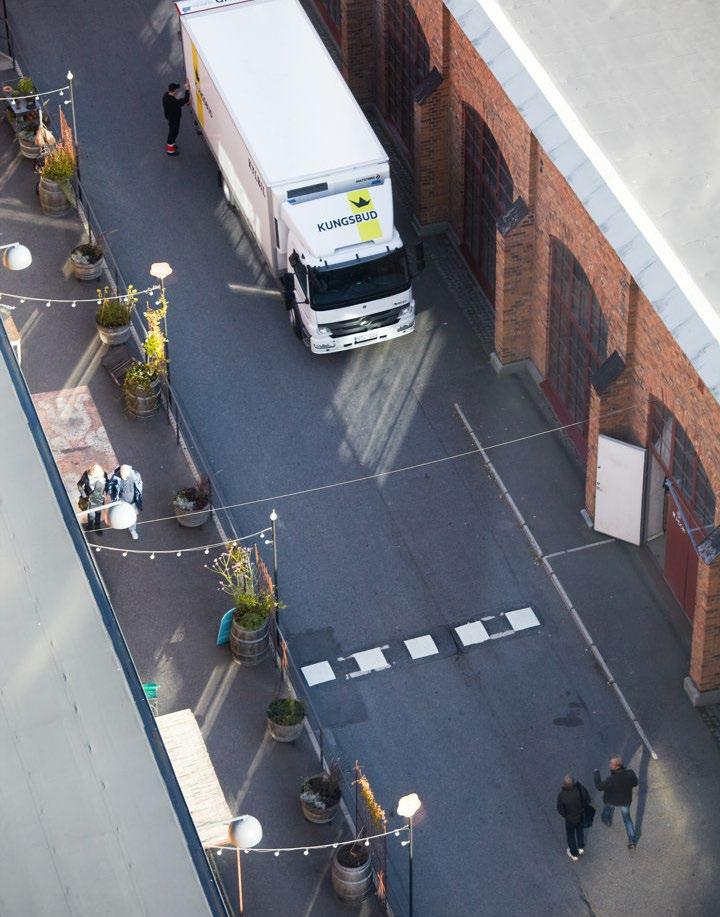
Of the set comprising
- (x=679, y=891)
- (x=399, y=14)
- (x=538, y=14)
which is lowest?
(x=679, y=891)

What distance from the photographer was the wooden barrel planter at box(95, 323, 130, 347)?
4328cm

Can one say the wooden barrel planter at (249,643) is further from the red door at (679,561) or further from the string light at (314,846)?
the red door at (679,561)

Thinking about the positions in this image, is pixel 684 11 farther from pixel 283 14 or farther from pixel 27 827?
pixel 27 827

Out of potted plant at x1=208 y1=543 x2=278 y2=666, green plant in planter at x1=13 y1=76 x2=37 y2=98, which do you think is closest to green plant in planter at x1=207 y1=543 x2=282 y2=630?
potted plant at x1=208 y1=543 x2=278 y2=666

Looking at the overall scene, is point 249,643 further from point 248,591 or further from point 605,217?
point 605,217

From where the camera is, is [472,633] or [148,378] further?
[148,378]

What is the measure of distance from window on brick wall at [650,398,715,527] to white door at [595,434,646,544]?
47cm

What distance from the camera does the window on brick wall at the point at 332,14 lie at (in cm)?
5012

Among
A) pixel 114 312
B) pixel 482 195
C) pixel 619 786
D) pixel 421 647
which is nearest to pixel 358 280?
pixel 482 195

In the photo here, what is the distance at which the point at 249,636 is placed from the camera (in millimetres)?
37094

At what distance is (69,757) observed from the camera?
29.3m

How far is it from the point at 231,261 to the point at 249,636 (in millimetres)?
11167

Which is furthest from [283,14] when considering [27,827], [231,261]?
[27,827]

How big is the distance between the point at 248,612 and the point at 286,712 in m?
2.14
